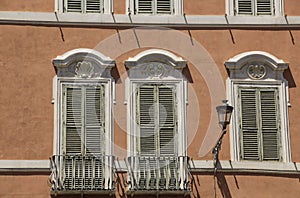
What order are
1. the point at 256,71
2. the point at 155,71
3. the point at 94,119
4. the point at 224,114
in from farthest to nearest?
the point at 256,71 < the point at 155,71 < the point at 94,119 < the point at 224,114

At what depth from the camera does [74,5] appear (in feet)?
65.6

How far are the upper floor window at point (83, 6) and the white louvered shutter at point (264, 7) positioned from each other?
10.5ft

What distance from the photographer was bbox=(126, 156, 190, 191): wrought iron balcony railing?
739 inches

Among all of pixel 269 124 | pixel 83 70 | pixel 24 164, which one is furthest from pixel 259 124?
pixel 24 164

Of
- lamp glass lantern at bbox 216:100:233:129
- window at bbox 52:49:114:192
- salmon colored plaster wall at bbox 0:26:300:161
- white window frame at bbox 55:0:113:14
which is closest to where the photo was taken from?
lamp glass lantern at bbox 216:100:233:129

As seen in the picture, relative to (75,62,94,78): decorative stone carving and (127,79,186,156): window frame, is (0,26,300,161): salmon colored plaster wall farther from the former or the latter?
(75,62,94,78): decorative stone carving

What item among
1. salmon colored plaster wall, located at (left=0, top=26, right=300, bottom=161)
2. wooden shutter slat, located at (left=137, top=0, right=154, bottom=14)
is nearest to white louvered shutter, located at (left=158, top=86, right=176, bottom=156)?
salmon colored plaster wall, located at (left=0, top=26, right=300, bottom=161)

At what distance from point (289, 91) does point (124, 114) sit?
137 inches

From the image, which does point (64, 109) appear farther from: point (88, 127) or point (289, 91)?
point (289, 91)

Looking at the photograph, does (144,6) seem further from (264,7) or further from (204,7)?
(264,7)

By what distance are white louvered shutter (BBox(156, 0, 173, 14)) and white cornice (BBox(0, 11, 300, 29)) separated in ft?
0.54

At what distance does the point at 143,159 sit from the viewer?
749 inches

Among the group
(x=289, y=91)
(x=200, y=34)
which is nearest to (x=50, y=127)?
(x=200, y=34)

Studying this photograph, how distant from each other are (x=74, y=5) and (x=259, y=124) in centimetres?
463
